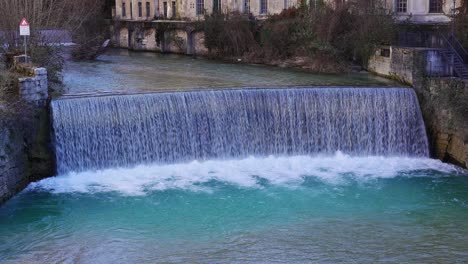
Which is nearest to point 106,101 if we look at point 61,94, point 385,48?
point 61,94

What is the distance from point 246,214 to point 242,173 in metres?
2.63

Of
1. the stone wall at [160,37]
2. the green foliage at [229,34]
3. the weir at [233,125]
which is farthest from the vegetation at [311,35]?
the weir at [233,125]

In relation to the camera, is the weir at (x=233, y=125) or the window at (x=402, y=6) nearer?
the weir at (x=233, y=125)

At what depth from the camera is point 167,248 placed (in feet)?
36.3

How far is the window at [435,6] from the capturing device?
83.8ft

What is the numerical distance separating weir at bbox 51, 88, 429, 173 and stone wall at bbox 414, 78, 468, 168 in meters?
0.27

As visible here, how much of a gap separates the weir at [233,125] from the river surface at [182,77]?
167 cm

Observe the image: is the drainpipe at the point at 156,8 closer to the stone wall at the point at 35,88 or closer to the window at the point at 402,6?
the window at the point at 402,6

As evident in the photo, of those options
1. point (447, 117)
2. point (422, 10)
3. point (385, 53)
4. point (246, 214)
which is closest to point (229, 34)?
point (422, 10)

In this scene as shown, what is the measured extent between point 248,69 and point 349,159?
9.60 meters

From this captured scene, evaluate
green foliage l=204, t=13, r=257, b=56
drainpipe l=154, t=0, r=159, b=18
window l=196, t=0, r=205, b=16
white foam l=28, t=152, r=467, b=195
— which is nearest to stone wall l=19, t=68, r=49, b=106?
white foam l=28, t=152, r=467, b=195

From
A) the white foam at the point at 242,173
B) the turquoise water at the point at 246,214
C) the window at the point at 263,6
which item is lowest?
the turquoise water at the point at 246,214

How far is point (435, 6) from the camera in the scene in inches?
1015

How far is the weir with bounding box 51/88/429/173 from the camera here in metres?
15.5
